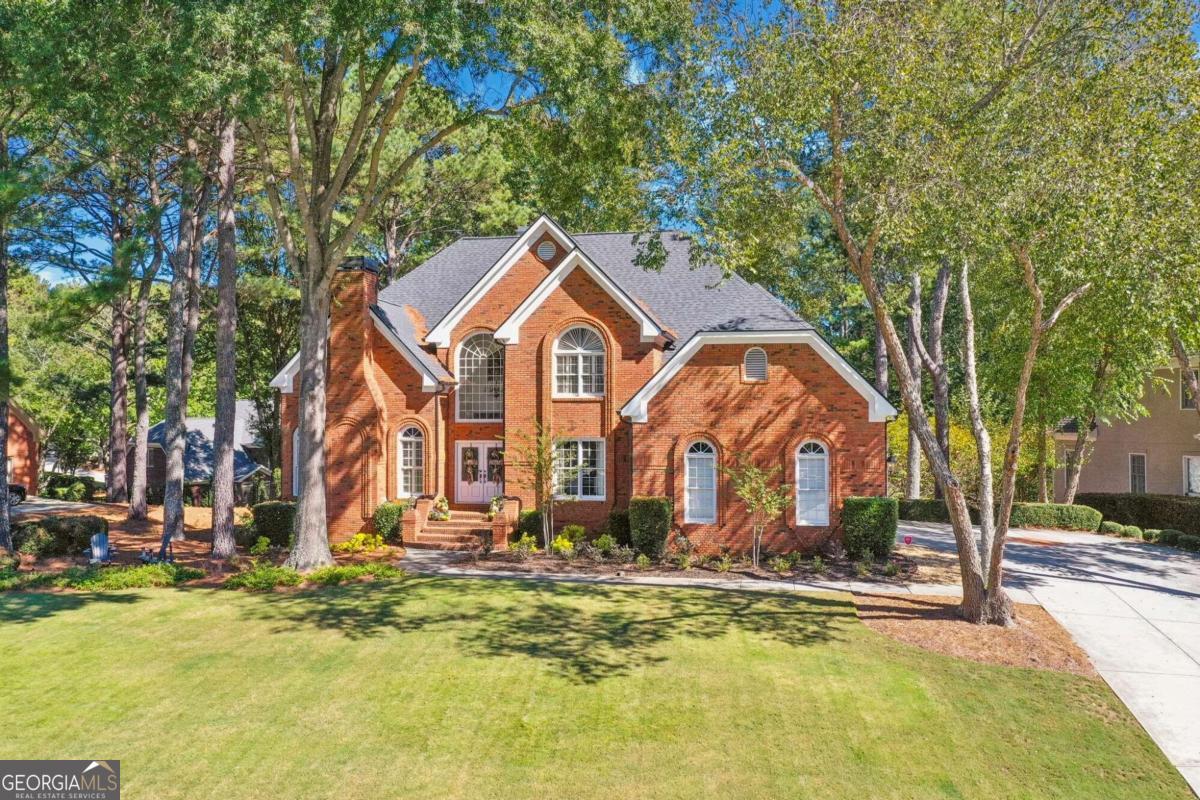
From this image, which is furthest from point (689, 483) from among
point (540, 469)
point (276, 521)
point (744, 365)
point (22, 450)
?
point (22, 450)

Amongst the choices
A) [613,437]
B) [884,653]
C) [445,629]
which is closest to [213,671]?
[445,629]

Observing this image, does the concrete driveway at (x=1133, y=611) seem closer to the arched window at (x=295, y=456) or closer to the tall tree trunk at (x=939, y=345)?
the tall tree trunk at (x=939, y=345)

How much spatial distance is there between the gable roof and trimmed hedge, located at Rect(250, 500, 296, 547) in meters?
18.0

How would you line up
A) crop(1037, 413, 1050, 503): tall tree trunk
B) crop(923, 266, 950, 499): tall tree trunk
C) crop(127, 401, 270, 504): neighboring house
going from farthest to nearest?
crop(127, 401, 270, 504): neighboring house → crop(1037, 413, 1050, 503): tall tree trunk → crop(923, 266, 950, 499): tall tree trunk

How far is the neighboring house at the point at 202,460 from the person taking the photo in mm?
38281

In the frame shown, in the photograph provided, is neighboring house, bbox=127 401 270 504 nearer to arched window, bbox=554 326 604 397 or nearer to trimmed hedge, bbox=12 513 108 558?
trimmed hedge, bbox=12 513 108 558

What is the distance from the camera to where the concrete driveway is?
949 cm

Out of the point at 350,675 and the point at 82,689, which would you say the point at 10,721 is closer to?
the point at 82,689

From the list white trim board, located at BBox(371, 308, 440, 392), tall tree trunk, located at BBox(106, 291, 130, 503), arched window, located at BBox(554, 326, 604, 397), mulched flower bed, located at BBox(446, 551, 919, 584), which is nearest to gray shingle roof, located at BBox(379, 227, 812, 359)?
white trim board, located at BBox(371, 308, 440, 392)

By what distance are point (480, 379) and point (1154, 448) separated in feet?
90.9

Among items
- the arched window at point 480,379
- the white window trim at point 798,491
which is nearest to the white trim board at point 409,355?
the arched window at point 480,379

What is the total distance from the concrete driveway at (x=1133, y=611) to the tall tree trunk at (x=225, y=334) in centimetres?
Result: 1829

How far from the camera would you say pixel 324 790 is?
7363 mm

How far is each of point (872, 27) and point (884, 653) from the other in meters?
10.1
